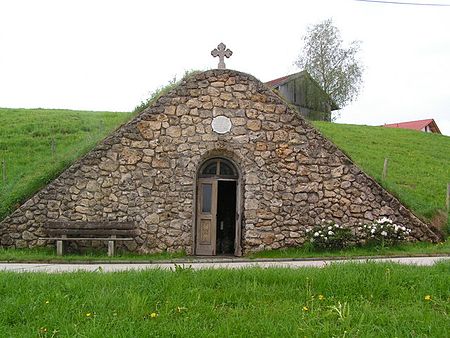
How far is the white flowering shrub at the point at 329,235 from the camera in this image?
11969 millimetres

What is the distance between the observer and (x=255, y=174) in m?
12.3

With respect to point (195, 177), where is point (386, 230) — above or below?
below

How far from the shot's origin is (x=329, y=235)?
1200 cm

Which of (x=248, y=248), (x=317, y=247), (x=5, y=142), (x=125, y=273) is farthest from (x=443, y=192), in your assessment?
(x=5, y=142)

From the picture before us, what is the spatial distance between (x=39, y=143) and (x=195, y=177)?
11537mm

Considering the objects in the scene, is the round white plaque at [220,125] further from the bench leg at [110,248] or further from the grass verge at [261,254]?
Result: the bench leg at [110,248]

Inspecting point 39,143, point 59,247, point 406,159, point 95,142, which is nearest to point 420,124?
point 406,159

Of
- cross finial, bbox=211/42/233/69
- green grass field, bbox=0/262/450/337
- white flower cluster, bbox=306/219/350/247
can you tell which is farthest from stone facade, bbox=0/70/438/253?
green grass field, bbox=0/262/450/337

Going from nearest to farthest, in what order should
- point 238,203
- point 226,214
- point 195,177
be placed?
point 195,177, point 238,203, point 226,214

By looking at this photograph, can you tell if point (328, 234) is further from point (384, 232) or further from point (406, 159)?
point (406, 159)

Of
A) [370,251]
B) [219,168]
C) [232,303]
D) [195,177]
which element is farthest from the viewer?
[219,168]

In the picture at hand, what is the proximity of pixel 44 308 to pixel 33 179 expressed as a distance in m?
8.20

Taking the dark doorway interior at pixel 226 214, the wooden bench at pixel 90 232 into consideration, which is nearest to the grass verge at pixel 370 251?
the dark doorway interior at pixel 226 214

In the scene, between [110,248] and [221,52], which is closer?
[110,248]
